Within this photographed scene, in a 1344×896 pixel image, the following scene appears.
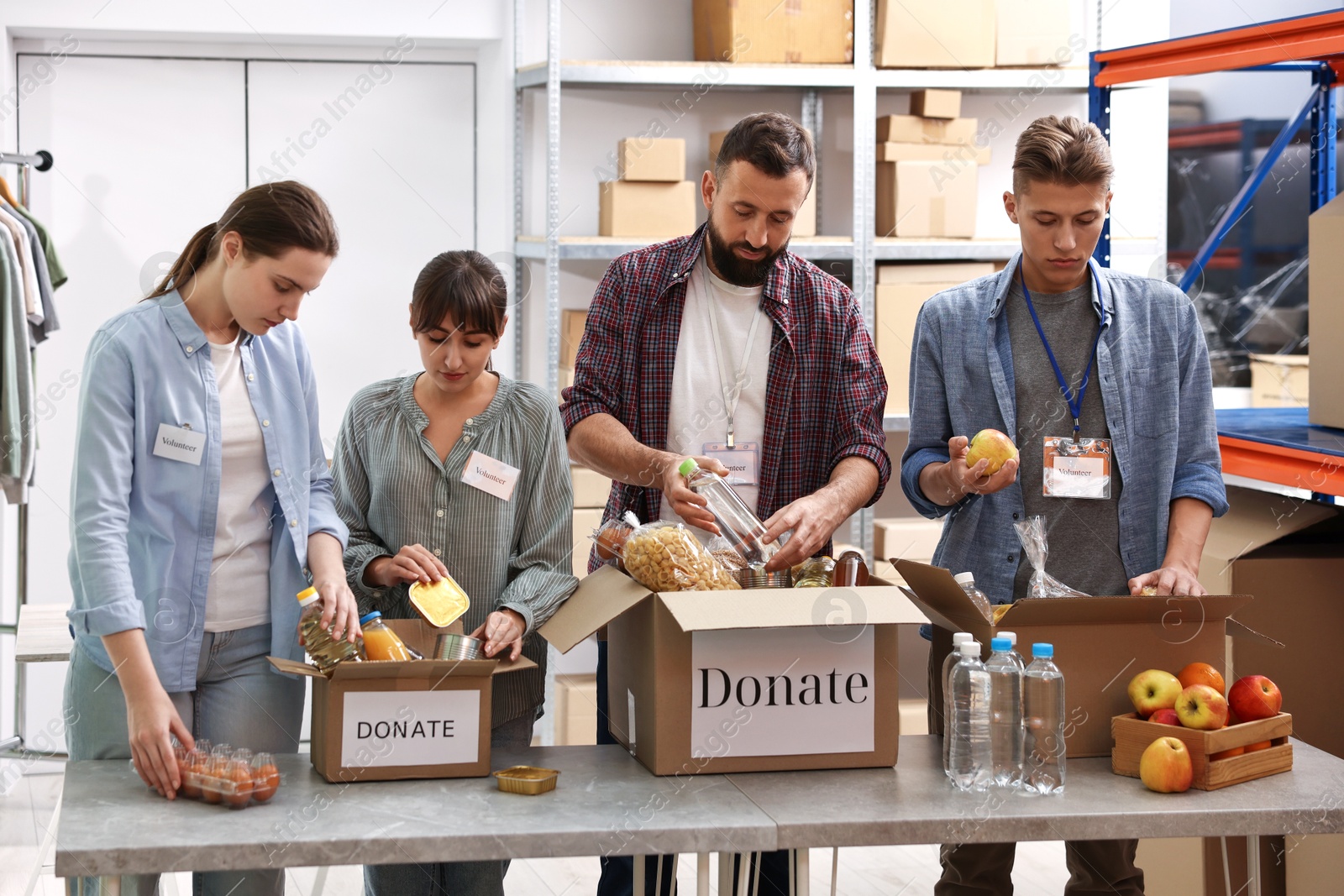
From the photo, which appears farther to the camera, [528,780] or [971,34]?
[971,34]

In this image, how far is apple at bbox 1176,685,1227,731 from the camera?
1.75 metres

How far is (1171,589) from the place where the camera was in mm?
1969

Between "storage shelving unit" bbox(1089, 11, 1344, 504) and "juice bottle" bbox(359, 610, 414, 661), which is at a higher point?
"storage shelving unit" bbox(1089, 11, 1344, 504)

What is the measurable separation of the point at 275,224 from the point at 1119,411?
141 centimetres

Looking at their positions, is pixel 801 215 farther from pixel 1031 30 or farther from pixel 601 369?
pixel 601 369

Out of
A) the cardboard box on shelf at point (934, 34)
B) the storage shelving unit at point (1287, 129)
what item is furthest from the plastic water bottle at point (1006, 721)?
the cardboard box on shelf at point (934, 34)

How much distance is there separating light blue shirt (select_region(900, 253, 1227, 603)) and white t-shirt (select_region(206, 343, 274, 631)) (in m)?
1.09

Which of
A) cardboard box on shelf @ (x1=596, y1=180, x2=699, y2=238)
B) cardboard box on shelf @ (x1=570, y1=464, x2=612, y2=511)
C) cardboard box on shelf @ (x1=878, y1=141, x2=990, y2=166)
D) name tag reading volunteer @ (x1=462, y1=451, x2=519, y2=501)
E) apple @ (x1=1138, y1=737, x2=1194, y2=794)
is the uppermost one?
cardboard box on shelf @ (x1=878, y1=141, x2=990, y2=166)

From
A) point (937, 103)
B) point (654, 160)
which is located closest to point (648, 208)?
point (654, 160)

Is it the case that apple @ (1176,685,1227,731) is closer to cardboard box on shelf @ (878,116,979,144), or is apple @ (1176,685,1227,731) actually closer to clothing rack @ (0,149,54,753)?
cardboard box on shelf @ (878,116,979,144)

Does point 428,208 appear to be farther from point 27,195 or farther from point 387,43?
point 27,195

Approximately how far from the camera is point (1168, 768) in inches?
67.7

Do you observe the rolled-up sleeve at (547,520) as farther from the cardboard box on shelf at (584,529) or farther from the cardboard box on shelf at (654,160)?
the cardboard box on shelf at (654,160)

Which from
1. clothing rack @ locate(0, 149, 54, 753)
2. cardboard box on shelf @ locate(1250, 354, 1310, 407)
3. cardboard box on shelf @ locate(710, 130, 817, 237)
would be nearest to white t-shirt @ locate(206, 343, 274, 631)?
clothing rack @ locate(0, 149, 54, 753)
